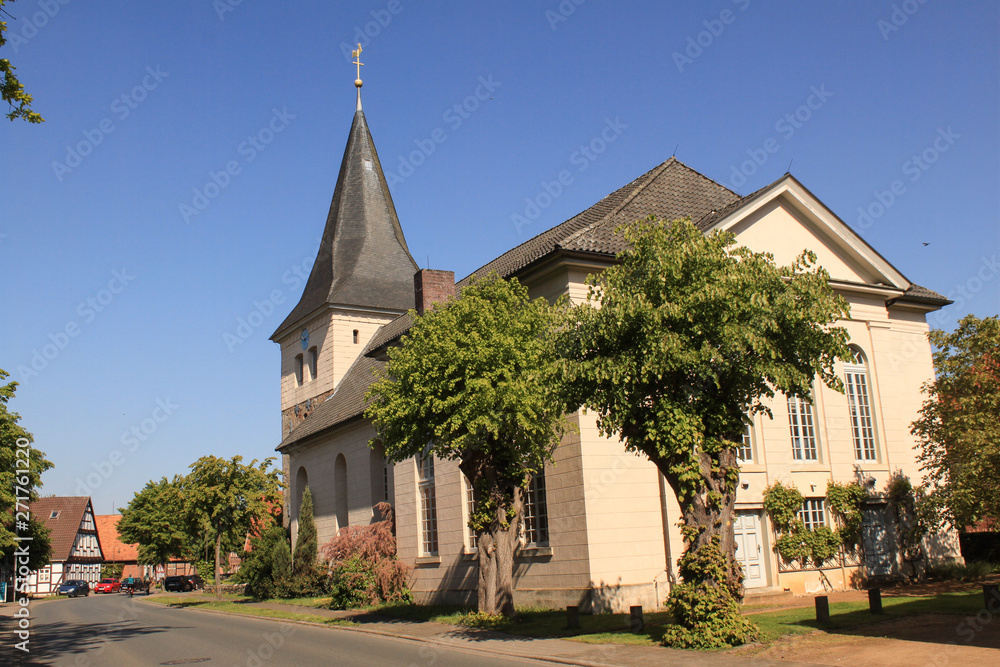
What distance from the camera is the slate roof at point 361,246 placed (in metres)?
38.9

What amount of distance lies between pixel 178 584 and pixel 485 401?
1872 inches

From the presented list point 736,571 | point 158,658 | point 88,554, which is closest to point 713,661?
point 736,571

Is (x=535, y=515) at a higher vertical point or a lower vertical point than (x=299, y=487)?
lower

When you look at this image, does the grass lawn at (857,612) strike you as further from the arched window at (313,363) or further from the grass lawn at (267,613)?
the arched window at (313,363)

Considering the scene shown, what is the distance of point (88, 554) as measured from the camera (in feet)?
249

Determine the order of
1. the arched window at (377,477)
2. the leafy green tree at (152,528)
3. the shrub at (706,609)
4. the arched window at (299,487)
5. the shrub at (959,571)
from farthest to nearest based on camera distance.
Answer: the leafy green tree at (152,528), the arched window at (299,487), the arched window at (377,477), the shrub at (959,571), the shrub at (706,609)

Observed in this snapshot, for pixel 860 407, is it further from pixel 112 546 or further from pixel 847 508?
pixel 112 546

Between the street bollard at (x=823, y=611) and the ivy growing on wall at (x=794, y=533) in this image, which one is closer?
the street bollard at (x=823, y=611)

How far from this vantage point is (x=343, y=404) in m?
33.8

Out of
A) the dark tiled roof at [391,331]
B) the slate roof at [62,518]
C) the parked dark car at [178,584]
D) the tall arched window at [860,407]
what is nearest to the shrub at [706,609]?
the tall arched window at [860,407]

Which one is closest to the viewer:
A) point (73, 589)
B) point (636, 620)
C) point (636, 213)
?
point (636, 620)

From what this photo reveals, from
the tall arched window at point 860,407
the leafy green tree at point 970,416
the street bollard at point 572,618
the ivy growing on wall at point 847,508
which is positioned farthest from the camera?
the tall arched window at point 860,407

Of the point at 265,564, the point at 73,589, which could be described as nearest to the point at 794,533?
the point at 265,564

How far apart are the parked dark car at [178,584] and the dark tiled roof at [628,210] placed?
40.1 m
